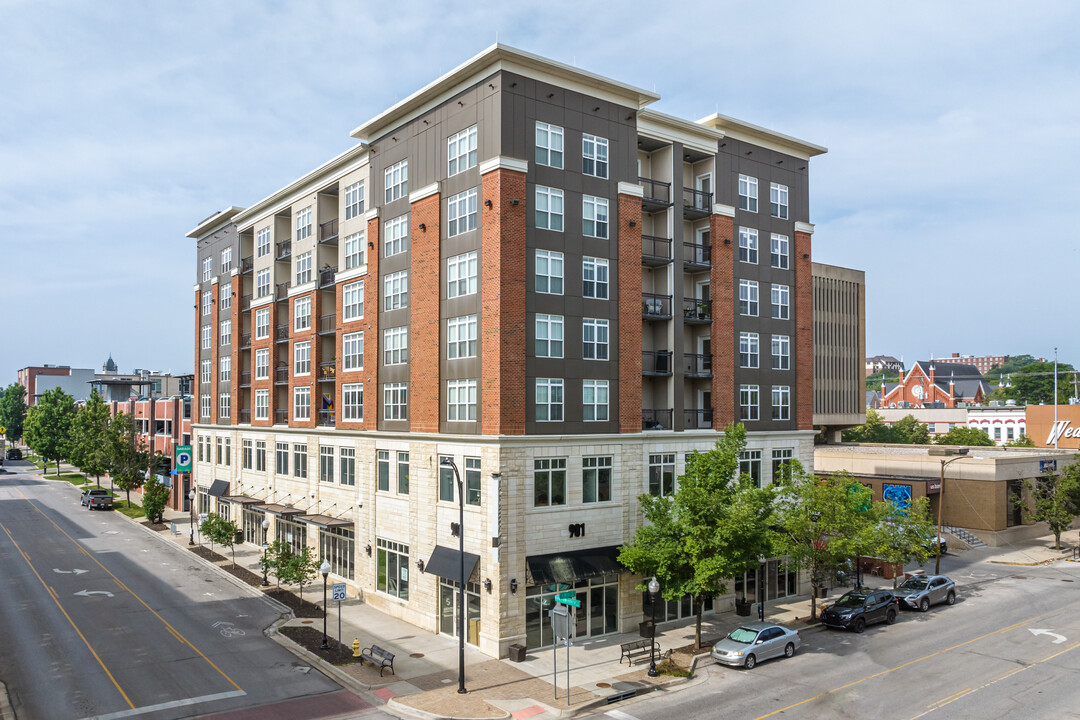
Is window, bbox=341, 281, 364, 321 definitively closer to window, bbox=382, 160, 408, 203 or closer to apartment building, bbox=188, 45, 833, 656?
apartment building, bbox=188, 45, 833, 656

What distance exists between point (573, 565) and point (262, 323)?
3498cm

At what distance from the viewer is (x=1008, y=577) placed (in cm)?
4562

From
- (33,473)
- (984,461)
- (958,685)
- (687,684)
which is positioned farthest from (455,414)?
(33,473)

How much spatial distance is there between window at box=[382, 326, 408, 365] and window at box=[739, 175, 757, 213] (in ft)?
Answer: 62.9

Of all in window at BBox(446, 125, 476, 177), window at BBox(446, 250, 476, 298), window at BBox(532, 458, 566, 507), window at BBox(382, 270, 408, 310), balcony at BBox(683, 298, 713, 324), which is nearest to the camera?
window at BBox(532, 458, 566, 507)

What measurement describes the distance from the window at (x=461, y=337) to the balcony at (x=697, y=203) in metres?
13.3

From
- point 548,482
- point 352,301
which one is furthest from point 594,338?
point 352,301

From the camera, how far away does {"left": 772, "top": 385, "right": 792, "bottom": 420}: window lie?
41.5m

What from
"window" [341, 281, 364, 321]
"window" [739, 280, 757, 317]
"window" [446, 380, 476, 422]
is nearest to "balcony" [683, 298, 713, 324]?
"window" [739, 280, 757, 317]

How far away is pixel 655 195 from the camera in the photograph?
3781 cm

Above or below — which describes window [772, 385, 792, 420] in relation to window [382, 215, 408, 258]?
below

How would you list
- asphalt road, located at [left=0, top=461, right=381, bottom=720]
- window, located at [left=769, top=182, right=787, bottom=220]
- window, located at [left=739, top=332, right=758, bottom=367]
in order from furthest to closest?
window, located at [left=769, top=182, right=787, bottom=220] → window, located at [left=739, top=332, right=758, bottom=367] → asphalt road, located at [left=0, top=461, right=381, bottom=720]

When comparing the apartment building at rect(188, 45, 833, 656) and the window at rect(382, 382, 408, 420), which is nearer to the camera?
the apartment building at rect(188, 45, 833, 656)

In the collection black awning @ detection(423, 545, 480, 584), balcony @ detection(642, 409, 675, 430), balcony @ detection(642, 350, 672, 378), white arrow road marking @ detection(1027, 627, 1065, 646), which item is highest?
balcony @ detection(642, 350, 672, 378)
